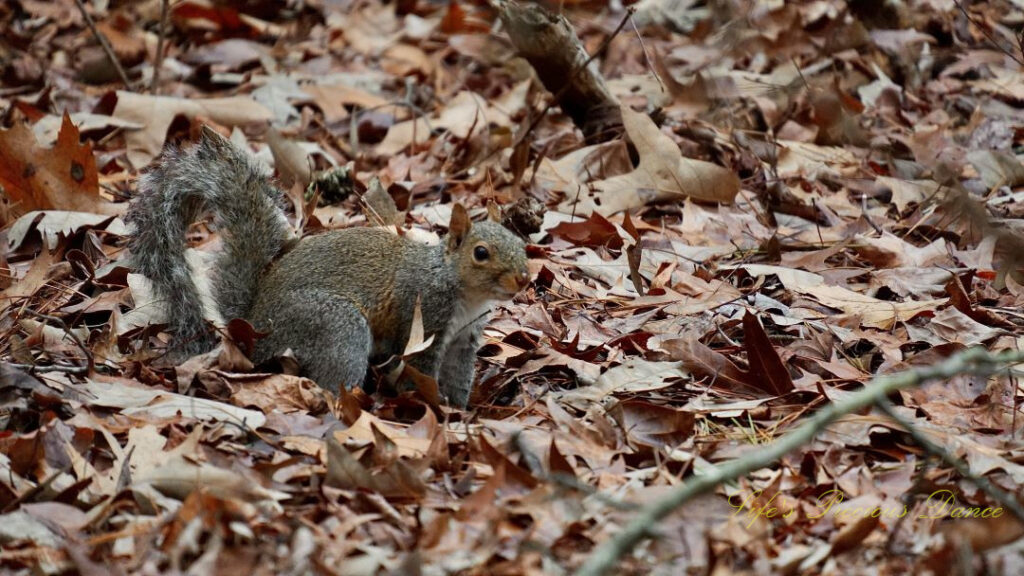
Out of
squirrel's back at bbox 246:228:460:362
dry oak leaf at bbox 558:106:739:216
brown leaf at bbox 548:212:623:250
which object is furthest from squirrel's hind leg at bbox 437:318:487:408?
dry oak leaf at bbox 558:106:739:216

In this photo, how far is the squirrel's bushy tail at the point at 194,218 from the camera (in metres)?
4.51

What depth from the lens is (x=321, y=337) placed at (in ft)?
14.7

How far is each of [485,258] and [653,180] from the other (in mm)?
2146

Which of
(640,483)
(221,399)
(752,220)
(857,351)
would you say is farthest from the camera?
(752,220)

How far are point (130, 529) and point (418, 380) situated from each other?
1.35 metres

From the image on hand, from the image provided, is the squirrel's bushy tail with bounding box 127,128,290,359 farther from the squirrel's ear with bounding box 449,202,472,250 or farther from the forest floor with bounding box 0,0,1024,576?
the squirrel's ear with bounding box 449,202,472,250

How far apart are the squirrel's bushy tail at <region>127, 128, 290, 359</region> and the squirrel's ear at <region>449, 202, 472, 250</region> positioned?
0.74 metres

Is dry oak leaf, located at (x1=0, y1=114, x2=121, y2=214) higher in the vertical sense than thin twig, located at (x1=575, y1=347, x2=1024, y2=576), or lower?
lower

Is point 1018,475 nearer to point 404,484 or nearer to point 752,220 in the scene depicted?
point 404,484

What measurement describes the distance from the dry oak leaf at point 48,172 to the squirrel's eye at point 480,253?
2398mm

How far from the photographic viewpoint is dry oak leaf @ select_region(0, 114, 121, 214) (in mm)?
5738

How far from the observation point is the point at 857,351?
486 centimetres

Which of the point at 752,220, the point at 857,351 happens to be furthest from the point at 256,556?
the point at 752,220

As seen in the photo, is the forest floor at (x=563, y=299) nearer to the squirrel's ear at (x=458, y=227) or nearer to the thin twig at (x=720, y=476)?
the thin twig at (x=720, y=476)
